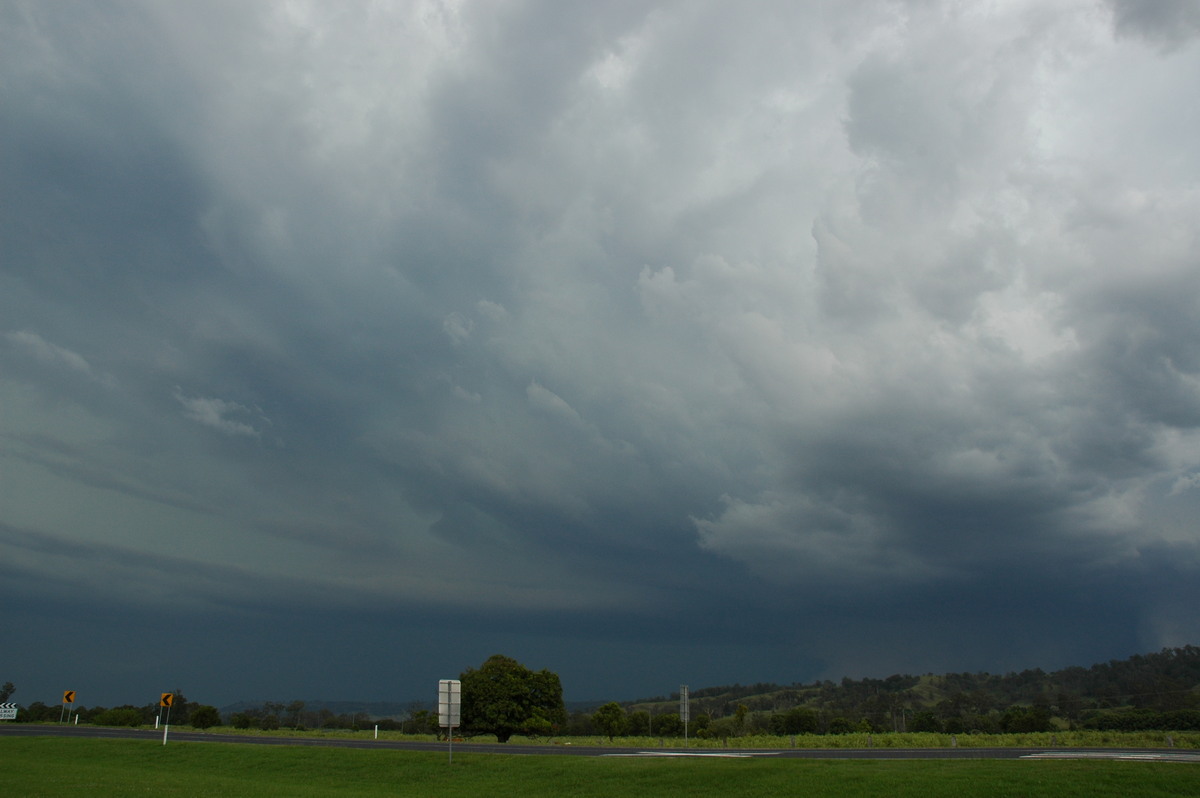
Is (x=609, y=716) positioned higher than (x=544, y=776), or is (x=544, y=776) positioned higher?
(x=544, y=776)

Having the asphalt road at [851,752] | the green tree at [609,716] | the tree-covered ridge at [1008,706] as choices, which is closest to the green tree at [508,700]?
the asphalt road at [851,752]

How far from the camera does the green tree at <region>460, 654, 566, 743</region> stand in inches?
2645

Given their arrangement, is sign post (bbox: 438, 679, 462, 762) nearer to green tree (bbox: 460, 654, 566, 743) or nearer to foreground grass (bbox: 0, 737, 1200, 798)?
foreground grass (bbox: 0, 737, 1200, 798)

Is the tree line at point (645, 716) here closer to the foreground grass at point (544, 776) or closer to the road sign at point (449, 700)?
the foreground grass at point (544, 776)

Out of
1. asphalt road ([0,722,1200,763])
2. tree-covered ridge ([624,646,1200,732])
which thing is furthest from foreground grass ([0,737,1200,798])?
tree-covered ridge ([624,646,1200,732])

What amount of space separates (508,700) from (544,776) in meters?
34.6

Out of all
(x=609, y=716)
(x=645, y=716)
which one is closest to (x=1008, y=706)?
(x=645, y=716)

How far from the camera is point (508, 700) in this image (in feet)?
222

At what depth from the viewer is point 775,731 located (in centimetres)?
9738

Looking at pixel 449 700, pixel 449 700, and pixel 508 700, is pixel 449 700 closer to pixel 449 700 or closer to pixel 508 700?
pixel 449 700

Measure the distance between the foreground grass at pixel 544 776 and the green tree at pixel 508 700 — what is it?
21591 mm

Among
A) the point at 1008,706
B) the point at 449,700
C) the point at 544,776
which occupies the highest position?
the point at 449,700

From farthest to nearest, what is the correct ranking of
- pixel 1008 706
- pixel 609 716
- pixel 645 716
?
pixel 1008 706, pixel 645 716, pixel 609 716

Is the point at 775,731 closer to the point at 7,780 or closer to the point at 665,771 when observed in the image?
the point at 665,771
